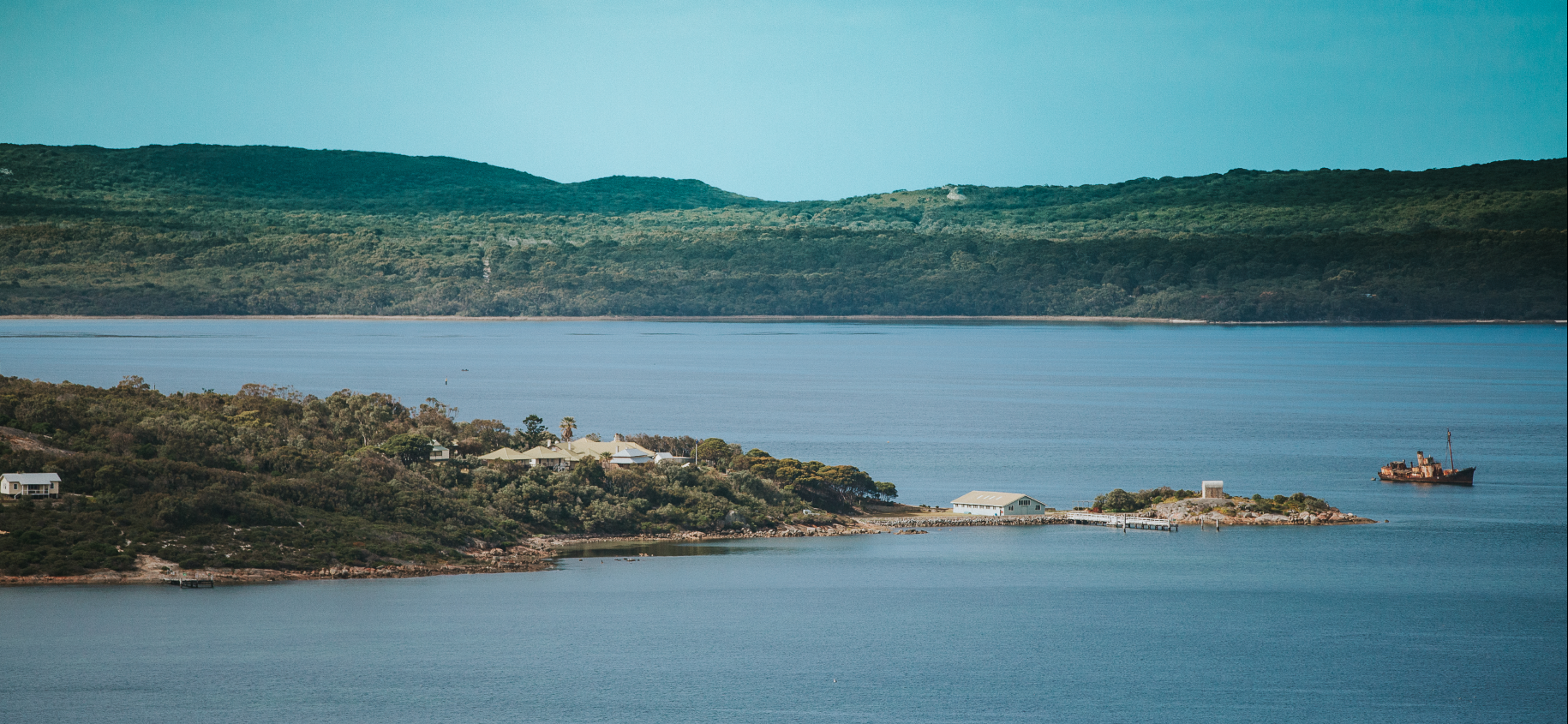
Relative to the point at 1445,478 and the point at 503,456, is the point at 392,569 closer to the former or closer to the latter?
the point at 503,456

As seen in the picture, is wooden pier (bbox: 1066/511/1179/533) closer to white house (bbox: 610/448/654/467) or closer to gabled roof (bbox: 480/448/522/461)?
white house (bbox: 610/448/654/467)

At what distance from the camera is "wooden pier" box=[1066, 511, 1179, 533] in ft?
224

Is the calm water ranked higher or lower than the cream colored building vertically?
lower

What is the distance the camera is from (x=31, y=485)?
169 ft

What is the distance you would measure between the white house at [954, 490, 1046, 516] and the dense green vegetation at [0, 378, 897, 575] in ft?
12.7

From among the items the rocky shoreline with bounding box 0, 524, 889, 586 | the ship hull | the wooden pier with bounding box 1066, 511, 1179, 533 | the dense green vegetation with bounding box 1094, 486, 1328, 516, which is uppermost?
the rocky shoreline with bounding box 0, 524, 889, 586

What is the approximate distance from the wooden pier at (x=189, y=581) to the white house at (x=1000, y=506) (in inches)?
1314

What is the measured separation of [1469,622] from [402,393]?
91.5 metres

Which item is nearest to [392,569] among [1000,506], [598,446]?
[598,446]

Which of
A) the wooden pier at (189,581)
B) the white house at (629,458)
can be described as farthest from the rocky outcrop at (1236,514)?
the wooden pier at (189,581)

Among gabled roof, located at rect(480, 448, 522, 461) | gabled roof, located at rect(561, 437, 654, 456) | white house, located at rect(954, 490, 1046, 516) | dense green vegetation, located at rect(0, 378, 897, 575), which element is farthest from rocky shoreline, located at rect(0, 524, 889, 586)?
white house, located at rect(954, 490, 1046, 516)

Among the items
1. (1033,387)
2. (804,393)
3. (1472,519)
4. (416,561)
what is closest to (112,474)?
(416,561)

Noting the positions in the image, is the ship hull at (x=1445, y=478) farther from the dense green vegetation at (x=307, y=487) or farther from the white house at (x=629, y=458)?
the white house at (x=629, y=458)

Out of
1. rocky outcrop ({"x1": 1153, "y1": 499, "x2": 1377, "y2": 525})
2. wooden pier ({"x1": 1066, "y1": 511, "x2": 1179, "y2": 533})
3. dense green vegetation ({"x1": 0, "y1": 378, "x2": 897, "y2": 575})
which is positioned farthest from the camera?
rocky outcrop ({"x1": 1153, "y1": 499, "x2": 1377, "y2": 525})
